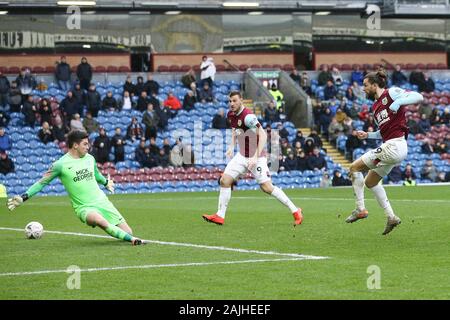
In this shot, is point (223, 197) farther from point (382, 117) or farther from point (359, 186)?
point (382, 117)

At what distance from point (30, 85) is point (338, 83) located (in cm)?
1407

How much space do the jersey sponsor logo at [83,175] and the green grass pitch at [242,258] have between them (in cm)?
99

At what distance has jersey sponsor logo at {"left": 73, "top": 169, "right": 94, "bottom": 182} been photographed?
52.0 ft

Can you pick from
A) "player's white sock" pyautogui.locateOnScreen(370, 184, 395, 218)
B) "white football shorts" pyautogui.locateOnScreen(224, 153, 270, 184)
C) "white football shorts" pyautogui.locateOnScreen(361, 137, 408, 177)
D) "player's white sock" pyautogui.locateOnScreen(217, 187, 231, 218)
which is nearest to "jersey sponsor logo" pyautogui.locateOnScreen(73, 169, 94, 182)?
"player's white sock" pyautogui.locateOnScreen(217, 187, 231, 218)

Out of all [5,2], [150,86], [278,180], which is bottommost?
[278,180]

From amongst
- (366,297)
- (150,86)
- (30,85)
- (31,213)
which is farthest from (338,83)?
(366,297)

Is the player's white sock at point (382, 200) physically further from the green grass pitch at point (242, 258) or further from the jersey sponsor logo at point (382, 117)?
the jersey sponsor logo at point (382, 117)

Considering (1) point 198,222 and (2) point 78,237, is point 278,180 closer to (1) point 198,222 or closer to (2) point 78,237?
(1) point 198,222

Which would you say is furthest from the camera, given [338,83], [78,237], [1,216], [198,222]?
[338,83]

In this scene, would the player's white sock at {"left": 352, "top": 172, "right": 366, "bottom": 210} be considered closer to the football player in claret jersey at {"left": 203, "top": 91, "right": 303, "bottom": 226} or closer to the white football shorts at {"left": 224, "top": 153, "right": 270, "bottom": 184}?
the football player in claret jersey at {"left": 203, "top": 91, "right": 303, "bottom": 226}

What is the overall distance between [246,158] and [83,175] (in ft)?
13.7

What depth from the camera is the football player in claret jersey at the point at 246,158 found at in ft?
62.1

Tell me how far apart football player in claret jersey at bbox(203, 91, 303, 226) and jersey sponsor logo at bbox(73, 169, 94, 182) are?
3.77m

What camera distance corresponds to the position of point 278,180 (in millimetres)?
38906
